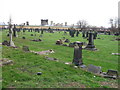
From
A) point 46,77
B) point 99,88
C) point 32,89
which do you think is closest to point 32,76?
point 46,77

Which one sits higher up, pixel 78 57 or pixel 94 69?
pixel 78 57

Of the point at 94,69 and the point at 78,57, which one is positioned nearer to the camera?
the point at 94,69

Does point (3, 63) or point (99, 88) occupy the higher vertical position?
point (3, 63)

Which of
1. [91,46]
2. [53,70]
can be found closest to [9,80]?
[53,70]

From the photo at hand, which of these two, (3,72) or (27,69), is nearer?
(3,72)

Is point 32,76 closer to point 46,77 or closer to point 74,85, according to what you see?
point 46,77

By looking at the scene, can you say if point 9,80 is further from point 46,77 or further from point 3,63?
point 3,63

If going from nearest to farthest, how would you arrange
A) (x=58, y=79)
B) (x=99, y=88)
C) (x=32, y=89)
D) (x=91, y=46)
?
(x=32, y=89)
(x=99, y=88)
(x=58, y=79)
(x=91, y=46)

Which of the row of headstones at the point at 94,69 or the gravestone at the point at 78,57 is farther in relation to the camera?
the gravestone at the point at 78,57

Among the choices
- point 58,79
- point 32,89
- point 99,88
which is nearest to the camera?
point 32,89

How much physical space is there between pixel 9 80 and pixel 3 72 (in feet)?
4.20

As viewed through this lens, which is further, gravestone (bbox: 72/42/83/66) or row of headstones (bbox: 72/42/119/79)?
gravestone (bbox: 72/42/83/66)

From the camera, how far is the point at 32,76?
29.2ft

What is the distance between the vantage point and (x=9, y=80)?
312 inches
